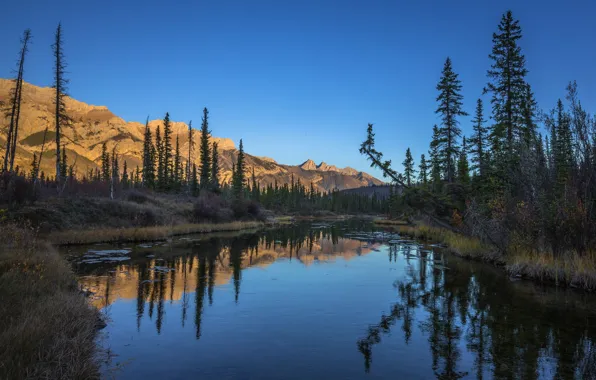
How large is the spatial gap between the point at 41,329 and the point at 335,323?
7597mm

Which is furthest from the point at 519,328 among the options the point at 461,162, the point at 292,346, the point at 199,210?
the point at 461,162

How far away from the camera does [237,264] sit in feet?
74.5

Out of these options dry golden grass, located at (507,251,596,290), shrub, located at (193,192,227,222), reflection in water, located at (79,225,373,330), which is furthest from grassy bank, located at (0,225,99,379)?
shrub, located at (193,192,227,222)

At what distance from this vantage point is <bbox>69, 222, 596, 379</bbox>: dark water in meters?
8.12

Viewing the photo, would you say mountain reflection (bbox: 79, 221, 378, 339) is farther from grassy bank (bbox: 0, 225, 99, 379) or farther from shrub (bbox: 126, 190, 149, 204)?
shrub (bbox: 126, 190, 149, 204)

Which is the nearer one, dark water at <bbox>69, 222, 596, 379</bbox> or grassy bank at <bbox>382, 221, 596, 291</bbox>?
dark water at <bbox>69, 222, 596, 379</bbox>

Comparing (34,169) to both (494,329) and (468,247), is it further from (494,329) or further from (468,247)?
(494,329)

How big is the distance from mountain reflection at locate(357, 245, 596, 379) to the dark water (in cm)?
4

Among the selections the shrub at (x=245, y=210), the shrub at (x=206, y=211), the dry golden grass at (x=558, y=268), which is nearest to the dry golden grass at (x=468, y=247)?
the dry golden grass at (x=558, y=268)

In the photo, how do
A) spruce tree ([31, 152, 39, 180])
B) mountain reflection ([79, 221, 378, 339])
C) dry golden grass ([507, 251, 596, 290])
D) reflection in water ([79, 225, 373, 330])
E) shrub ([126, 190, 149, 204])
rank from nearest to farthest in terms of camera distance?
1. mountain reflection ([79, 221, 378, 339])
2. reflection in water ([79, 225, 373, 330])
3. dry golden grass ([507, 251, 596, 290])
4. spruce tree ([31, 152, 39, 180])
5. shrub ([126, 190, 149, 204])

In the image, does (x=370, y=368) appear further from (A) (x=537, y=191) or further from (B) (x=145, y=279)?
(A) (x=537, y=191)

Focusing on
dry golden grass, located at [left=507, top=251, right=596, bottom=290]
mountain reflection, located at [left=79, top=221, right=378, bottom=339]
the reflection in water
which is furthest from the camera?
dry golden grass, located at [left=507, top=251, right=596, bottom=290]

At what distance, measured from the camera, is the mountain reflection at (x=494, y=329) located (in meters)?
8.09

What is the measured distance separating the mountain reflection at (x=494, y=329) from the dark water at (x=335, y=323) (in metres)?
0.04
